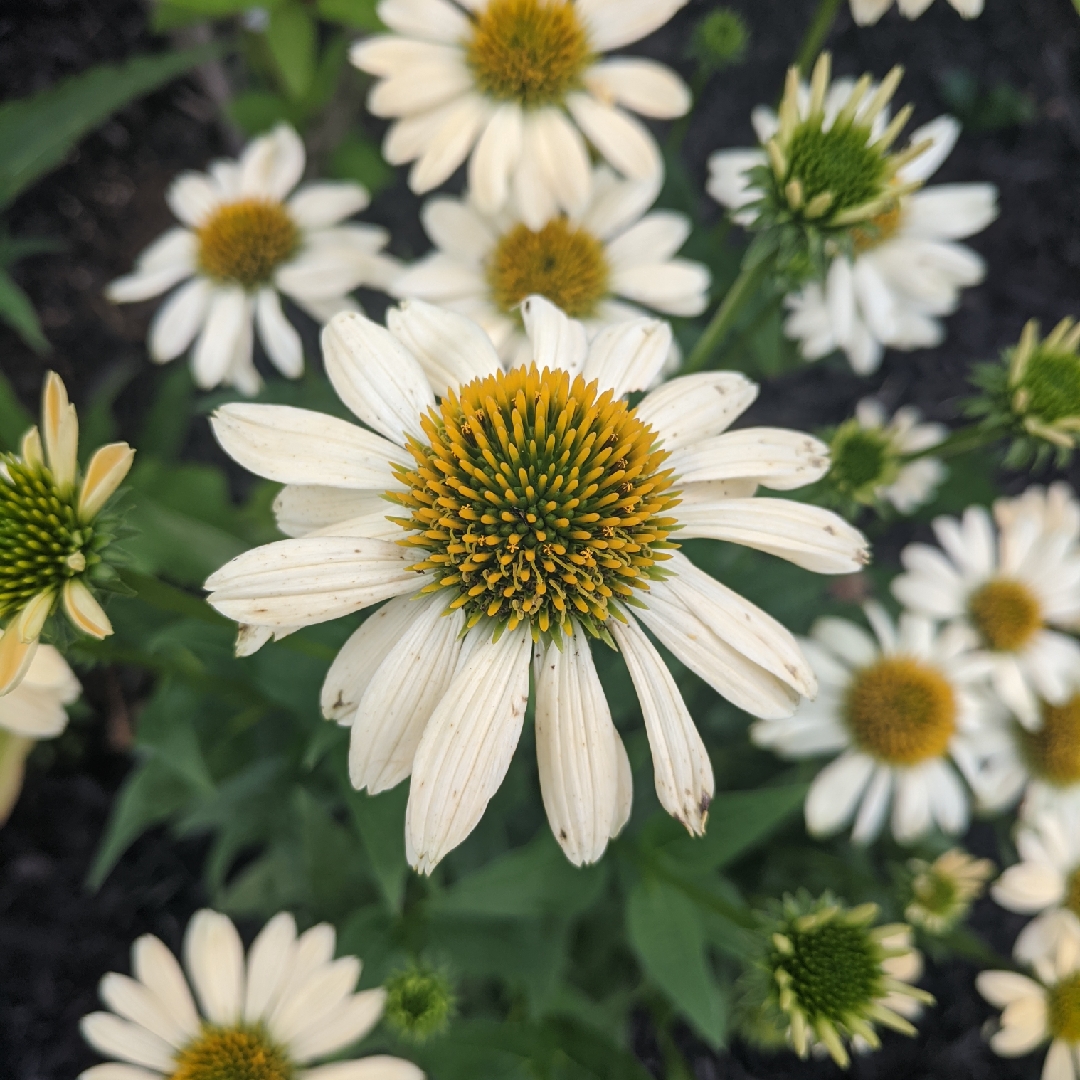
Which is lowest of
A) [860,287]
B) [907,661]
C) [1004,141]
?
[907,661]

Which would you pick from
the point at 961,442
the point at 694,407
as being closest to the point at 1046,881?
the point at 961,442

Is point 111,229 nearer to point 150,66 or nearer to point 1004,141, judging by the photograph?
point 150,66

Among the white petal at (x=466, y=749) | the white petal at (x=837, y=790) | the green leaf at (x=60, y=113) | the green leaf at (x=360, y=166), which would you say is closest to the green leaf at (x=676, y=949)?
the white petal at (x=837, y=790)

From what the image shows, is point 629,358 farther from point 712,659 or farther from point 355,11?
point 355,11

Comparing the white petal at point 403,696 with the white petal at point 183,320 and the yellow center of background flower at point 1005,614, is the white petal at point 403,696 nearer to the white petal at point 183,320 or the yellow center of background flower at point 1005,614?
the white petal at point 183,320

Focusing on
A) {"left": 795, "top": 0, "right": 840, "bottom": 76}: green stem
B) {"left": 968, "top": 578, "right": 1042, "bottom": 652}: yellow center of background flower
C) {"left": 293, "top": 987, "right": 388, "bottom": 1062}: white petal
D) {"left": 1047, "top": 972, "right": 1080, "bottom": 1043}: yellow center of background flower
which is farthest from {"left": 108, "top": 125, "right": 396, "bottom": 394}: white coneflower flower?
{"left": 1047, "top": 972, "right": 1080, "bottom": 1043}: yellow center of background flower

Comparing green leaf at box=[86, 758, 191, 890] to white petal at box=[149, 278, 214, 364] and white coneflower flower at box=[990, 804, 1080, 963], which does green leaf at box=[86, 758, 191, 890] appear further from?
white coneflower flower at box=[990, 804, 1080, 963]

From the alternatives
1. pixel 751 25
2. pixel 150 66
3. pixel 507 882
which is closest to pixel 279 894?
pixel 507 882
